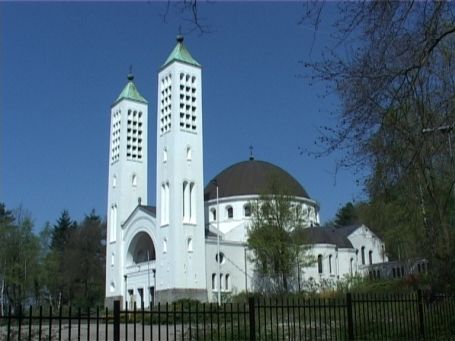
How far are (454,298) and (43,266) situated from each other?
59.1 m

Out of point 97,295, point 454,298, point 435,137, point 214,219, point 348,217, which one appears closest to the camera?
point 435,137

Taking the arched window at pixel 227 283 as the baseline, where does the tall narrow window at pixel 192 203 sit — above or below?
above

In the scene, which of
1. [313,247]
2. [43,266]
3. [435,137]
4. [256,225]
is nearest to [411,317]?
[435,137]

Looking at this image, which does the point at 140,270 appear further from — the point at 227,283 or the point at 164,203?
the point at 227,283

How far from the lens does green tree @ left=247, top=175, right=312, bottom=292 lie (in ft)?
171

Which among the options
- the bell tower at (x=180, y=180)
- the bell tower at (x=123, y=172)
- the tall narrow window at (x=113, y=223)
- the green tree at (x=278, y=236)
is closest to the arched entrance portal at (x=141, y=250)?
the bell tower at (x=123, y=172)

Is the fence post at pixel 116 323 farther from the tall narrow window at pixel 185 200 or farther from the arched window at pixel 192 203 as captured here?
the arched window at pixel 192 203

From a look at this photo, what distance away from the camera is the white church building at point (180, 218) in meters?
53.7

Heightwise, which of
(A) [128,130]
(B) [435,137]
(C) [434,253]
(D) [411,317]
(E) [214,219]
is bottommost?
(D) [411,317]

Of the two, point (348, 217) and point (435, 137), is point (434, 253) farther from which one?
point (348, 217)

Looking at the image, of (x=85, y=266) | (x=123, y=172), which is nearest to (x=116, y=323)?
(x=123, y=172)

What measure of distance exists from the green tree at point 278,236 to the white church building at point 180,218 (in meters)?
4.05

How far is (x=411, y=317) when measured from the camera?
43.9 ft

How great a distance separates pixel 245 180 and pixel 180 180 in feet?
55.1
